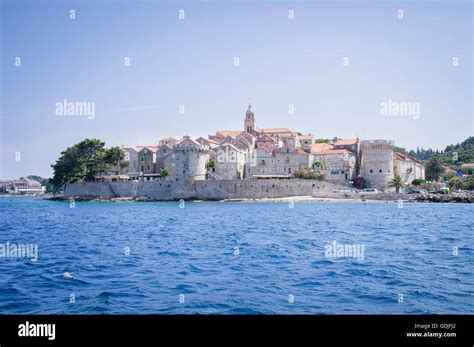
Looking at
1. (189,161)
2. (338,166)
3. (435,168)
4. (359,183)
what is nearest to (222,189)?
(189,161)

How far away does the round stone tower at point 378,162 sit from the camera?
57281 mm

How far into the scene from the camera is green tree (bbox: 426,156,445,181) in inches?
2374

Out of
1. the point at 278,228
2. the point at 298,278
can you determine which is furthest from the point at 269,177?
the point at 298,278

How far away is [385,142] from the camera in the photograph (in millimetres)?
57250

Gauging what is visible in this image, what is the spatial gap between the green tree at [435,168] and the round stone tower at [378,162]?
23.9ft

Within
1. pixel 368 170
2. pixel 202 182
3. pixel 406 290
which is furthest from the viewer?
pixel 368 170

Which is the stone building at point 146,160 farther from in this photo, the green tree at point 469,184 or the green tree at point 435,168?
the green tree at point 469,184

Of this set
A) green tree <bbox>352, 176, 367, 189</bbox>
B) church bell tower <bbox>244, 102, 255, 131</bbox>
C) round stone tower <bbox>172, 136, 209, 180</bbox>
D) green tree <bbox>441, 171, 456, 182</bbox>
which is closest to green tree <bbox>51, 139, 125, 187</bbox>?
round stone tower <bbox>172, 136, 209, 180</bbox>

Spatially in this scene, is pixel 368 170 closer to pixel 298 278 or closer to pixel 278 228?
pixel 278 228

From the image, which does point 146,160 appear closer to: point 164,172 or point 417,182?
point 164,172

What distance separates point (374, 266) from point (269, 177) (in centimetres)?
4597

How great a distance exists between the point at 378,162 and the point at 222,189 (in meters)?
20.5

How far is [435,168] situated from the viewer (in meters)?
60.7
